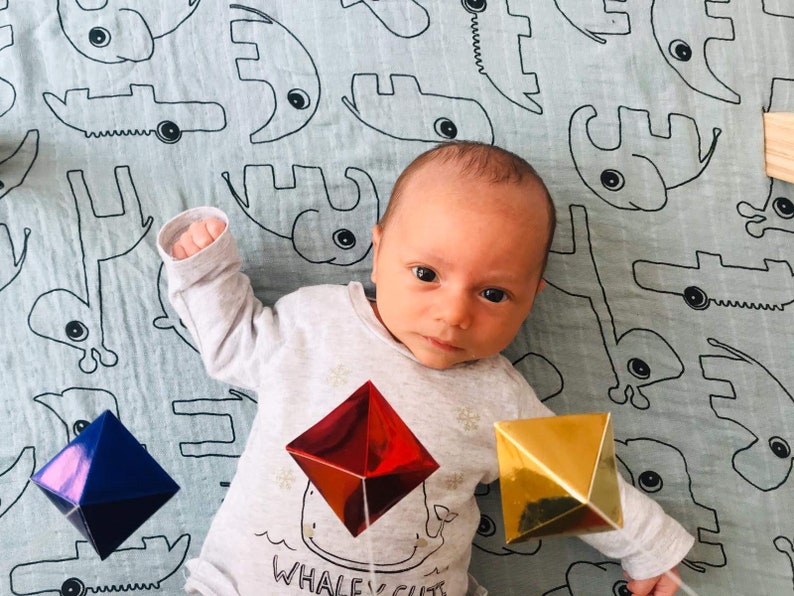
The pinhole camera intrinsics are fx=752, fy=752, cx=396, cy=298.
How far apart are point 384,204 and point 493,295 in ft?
0.72

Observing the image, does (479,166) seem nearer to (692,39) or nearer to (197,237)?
(197,237)

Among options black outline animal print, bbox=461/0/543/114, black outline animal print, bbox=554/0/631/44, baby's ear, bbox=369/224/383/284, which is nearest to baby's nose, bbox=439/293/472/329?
baby's ear, bbox=369/224/383/284

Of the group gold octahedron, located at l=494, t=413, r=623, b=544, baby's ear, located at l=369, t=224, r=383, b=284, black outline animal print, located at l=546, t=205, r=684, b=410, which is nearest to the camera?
gold octahedron, located at l=494, t=413, r=623, b=544

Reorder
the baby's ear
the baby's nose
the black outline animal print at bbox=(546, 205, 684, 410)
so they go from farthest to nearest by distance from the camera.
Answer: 1. the black outline animal print at bbox=(546, 205, 684, 410)
2. the baby's ear
3. the baby's nose

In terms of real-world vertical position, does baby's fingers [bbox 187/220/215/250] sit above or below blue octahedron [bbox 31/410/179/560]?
above

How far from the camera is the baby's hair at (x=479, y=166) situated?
797mm

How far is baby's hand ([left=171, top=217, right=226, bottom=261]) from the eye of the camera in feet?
2.73

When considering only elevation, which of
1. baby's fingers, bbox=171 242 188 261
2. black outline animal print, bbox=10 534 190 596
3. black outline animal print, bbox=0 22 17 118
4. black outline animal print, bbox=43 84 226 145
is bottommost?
black outline animal print, bbox=10 534 190 596

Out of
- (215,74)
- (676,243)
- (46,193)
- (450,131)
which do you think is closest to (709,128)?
(676,243)

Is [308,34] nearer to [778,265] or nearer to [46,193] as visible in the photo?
[46,193]

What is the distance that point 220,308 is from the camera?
2.76 feet

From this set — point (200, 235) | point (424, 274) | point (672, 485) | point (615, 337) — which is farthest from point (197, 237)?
point (672, 485)

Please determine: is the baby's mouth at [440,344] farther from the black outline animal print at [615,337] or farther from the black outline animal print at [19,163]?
the black outline animal print at [19,163]

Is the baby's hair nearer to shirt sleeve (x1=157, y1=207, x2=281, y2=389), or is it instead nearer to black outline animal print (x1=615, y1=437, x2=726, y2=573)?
shirt sleeve (x1=157, y1=207, x2=281, y2=389)
